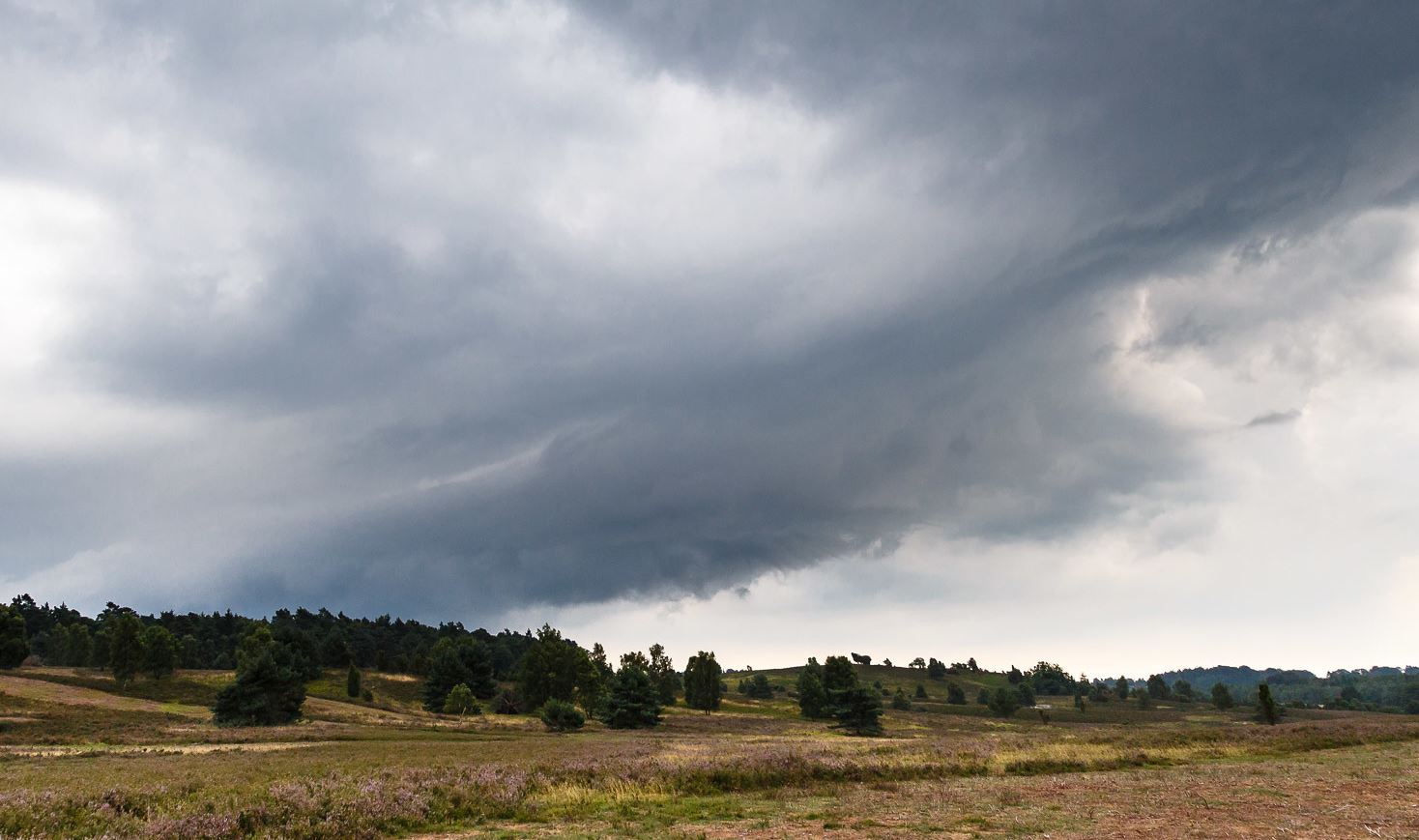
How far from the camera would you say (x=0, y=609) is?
12306cm

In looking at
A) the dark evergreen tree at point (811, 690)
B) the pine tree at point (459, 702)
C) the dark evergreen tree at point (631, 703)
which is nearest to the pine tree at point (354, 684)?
the pine tree at point (459, 702)

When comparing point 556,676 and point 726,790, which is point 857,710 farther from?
point 726,790

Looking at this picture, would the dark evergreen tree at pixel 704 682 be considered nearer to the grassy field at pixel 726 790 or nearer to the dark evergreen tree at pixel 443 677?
the dark evergreen tree at pixel 443 677

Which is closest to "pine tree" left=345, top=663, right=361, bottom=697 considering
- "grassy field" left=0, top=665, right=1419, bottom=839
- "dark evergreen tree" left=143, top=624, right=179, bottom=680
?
"dark evergreen tree" left=143, top=624, right=179, bottom=680

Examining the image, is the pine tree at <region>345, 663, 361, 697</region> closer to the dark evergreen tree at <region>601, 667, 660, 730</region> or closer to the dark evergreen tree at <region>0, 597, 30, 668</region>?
the dark evergreen tree at <region>0, 597, 30, 668</region>

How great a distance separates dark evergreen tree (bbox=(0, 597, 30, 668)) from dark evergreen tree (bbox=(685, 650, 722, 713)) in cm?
11700

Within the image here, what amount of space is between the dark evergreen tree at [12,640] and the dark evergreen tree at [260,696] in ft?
219

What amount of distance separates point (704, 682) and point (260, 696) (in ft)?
274

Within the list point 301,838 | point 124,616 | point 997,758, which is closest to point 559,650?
point 124,616

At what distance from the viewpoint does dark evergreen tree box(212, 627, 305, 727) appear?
3268 inches

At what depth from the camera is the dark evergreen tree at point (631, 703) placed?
96250mm

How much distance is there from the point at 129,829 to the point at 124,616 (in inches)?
5313

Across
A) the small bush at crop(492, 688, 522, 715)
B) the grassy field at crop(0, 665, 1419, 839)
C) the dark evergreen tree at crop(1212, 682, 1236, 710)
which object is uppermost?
the grassy field at crop(0, 665, 1419, 839)

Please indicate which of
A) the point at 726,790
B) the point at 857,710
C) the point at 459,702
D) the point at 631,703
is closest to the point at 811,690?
the point at 857,710
